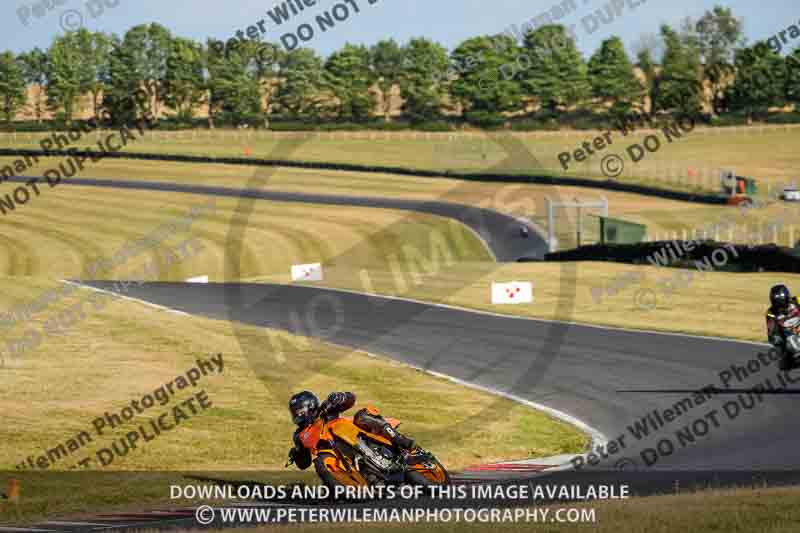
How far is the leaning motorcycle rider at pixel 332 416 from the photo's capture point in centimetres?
1274

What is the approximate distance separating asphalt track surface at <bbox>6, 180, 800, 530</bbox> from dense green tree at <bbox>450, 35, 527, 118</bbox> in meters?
108

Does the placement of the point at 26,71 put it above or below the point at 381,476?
above

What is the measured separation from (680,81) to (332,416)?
119856 millimetres

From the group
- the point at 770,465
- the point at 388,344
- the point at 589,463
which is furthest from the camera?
the point at 388,344

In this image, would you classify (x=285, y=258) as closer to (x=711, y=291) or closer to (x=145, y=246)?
(x=145, y=246)

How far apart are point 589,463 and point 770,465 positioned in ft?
8.23

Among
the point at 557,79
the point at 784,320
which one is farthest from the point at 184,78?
the point at 784,320

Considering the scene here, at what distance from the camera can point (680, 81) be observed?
416 ft

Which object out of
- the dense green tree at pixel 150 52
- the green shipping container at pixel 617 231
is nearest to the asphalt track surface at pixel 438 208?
the green shipping container at pixel 617 231

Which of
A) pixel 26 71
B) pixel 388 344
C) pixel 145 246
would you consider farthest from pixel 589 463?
pixel 26 71

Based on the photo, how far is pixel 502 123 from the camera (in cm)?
14462

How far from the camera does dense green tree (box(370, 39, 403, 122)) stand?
549 feet

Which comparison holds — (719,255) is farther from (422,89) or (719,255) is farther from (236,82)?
(422,89)

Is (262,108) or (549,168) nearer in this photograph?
(549,168)
